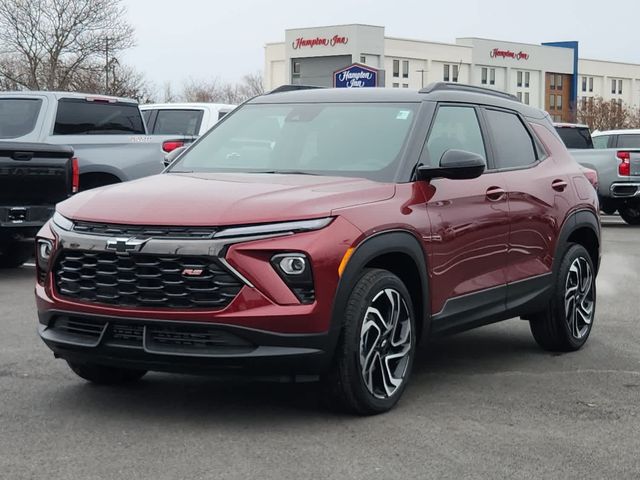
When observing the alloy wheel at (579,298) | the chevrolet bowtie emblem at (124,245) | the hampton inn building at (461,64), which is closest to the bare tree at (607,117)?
the hampton inn building at (461,64)

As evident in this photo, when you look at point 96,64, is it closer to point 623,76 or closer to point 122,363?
point 122,363

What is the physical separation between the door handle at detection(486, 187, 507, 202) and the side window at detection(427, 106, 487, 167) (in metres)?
0.26

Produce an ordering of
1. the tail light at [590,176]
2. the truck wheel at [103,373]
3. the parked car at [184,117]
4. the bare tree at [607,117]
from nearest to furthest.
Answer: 1. the truck wheel at [103,373]
2. the tail light at [590,176]
3. the parked car at [184,117]
4. the bare tree at [607,117]

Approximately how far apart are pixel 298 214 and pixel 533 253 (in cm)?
233

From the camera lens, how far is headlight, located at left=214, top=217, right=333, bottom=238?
4934mm

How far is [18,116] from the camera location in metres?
12.8

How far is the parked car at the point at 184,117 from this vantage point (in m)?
15.9

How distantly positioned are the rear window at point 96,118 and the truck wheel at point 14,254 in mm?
1531

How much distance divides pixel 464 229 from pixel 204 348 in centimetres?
182

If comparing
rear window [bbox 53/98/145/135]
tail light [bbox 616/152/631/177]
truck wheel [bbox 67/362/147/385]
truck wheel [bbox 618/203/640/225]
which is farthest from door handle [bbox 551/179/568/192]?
truck wheel [bbox 618/203/640/225]

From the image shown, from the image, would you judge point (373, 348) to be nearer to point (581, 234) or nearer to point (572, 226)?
point (572, 226)

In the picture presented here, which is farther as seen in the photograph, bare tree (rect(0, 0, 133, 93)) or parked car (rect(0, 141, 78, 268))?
bare tree (rect(0, 0, 133, 93))

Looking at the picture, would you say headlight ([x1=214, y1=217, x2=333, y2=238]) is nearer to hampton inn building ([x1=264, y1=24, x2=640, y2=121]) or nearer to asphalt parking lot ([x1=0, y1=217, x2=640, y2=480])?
asphalt parking lot ([x1=0, y1=217, x2=640, y2=480])

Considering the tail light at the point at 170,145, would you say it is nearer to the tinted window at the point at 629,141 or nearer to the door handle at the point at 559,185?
the door handle at the point at 559,185
